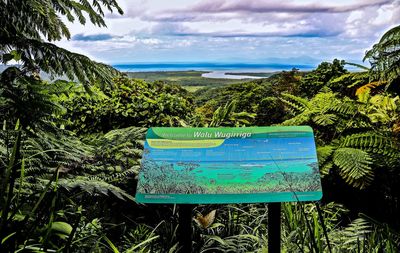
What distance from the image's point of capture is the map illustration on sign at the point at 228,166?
233 cm

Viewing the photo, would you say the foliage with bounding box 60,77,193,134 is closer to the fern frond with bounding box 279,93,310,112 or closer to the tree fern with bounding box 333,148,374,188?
the fern frond with bounding box 279,93,310,112

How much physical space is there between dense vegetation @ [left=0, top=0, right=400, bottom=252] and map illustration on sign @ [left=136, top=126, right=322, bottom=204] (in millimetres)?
217

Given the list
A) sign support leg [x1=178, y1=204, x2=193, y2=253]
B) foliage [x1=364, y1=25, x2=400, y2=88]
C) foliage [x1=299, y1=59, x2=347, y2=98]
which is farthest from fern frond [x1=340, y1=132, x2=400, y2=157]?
foliage [x1=299, y1=59, x2=347, y2=98]

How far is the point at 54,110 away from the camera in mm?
2607

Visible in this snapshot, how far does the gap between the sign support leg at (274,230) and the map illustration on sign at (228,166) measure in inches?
3.0

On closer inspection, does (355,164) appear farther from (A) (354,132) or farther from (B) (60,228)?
(B) (60,228)

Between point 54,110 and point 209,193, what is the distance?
980mm

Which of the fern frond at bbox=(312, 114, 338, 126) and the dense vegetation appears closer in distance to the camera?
the dense vegetation

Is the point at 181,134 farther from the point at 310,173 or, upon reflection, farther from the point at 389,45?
the point at 389,45

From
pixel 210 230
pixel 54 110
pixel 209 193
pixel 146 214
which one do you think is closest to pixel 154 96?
pixel 146 214

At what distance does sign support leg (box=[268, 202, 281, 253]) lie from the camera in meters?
2.34

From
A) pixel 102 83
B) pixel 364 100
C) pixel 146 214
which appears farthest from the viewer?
pixel 364 100

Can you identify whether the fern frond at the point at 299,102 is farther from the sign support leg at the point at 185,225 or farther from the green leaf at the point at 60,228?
the green leaf at the point at 60,228

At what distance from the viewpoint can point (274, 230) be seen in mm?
2346
